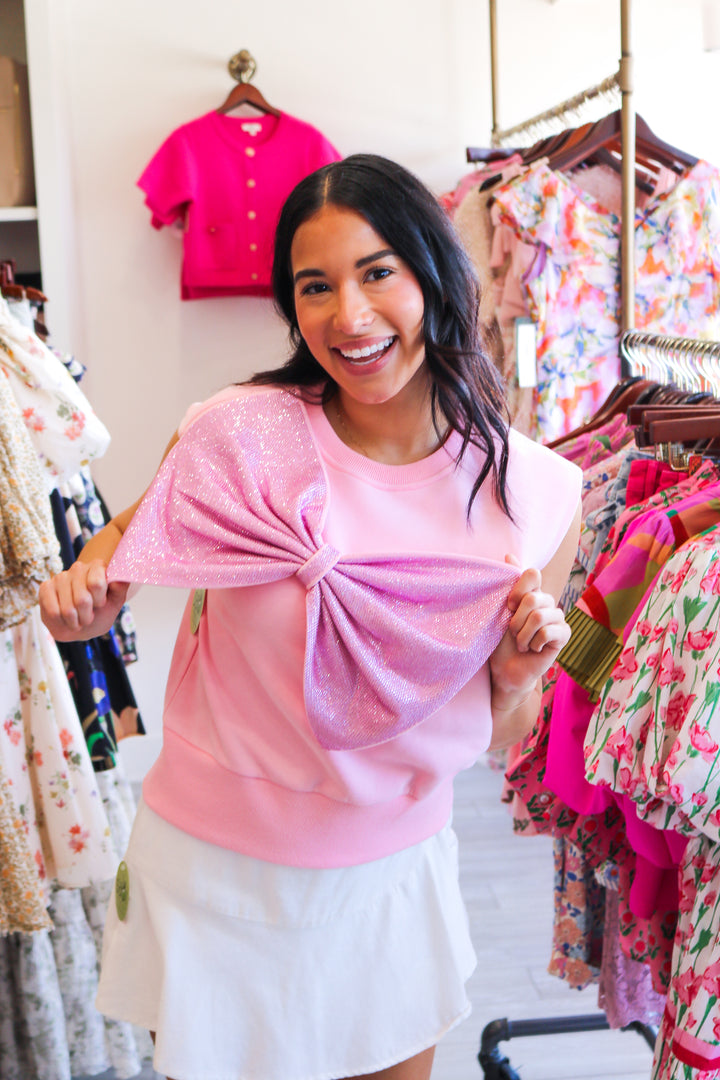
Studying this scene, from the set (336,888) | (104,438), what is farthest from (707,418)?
(104,438)

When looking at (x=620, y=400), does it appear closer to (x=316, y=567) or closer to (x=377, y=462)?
(x=377, y=462)

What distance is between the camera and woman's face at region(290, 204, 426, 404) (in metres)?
1.03

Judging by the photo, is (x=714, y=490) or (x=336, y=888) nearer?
(x=336, y=888)

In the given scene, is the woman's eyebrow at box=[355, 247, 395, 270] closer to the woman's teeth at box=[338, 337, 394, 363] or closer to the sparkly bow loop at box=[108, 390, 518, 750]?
the woman's teeth at box=[338, 337, 394, 363]

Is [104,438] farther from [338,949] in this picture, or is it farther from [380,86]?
[380,86]

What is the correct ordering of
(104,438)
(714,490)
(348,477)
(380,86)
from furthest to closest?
1. (380,86)
2. (104,438)
3. (714,490)
4. (348,477)

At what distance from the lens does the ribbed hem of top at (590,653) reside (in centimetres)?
127

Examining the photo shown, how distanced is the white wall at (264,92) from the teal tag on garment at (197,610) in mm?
2179

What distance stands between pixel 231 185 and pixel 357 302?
7.45ft

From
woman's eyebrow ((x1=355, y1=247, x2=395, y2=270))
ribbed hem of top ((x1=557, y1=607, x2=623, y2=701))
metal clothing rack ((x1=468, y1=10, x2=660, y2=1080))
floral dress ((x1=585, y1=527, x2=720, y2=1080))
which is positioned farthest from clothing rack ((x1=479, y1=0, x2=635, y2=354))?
woman's eyebrow ((x1=355, y1=247, x2=395, y2=270))

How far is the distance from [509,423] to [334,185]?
334 millimetres

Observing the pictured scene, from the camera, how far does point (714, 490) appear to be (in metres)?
1.26

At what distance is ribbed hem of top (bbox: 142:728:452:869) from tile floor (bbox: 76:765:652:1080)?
1145 millimetres

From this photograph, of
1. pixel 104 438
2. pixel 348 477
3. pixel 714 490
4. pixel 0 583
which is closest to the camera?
pixel 348 477
